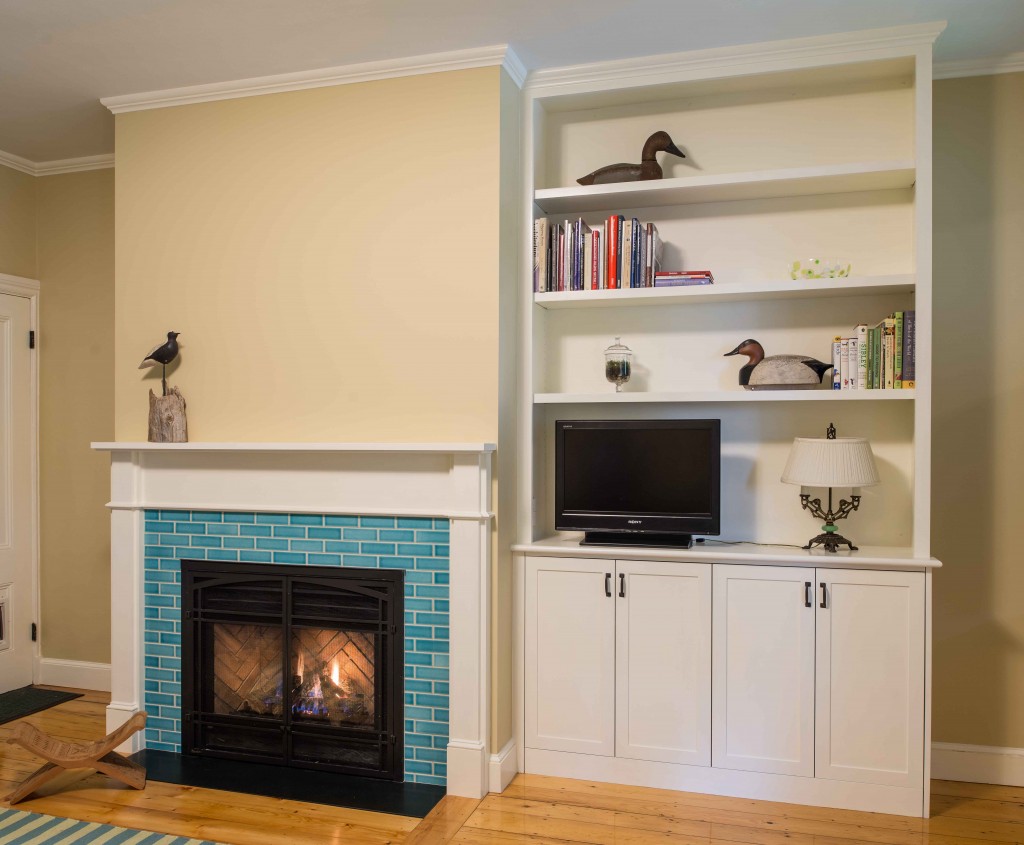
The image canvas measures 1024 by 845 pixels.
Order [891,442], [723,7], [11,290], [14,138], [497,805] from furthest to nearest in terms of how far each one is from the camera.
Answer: [11,290] → [14,138] → [891,442] → [497,805] → [723,7]

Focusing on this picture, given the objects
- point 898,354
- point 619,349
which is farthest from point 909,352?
point 619,349

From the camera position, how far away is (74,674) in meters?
4.33

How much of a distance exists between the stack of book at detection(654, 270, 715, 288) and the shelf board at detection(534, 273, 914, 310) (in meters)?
0.04

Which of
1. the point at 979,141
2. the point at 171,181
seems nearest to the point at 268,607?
the point at 171,181

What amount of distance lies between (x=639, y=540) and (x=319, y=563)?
1.23 metres

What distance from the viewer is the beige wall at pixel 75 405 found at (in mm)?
4309

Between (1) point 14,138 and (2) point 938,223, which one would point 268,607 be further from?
(2) point 938,223

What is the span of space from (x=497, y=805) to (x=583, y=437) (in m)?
1.36

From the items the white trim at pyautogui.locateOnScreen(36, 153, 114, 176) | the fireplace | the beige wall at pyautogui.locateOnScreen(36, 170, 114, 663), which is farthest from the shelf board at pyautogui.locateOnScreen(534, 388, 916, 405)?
the white trim at pyautogui.locateOnScreen(36, 153, 114, 176)

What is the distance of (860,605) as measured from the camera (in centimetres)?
293

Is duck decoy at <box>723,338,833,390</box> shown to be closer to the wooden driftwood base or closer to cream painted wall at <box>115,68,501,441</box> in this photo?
cream painted wall at <box>115,68,501,441</box>

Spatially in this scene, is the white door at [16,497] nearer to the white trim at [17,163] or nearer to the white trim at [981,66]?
the white trim at [17,163]

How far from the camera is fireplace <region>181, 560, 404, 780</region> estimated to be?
3.18 meters

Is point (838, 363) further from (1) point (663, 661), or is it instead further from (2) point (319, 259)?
(2) point (319, 259)
